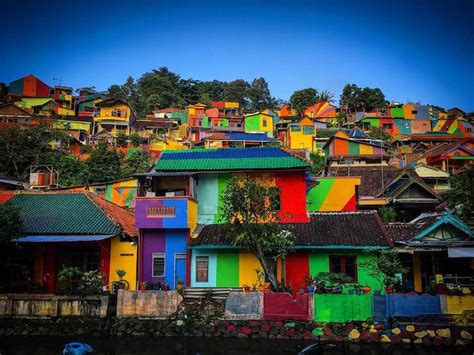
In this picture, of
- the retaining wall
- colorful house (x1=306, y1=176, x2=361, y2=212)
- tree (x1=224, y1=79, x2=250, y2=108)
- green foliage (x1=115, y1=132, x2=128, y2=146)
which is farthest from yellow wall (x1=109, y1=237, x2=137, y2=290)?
tree (x1=224, y1=79, x2=250, y2=108)

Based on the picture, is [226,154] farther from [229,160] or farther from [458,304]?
[458,304]

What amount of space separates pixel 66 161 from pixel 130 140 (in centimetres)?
1238

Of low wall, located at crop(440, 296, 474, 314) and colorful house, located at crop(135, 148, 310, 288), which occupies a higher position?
colorful house, located at crop(135, 148, 310, 288)

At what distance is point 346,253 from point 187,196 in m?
8.16

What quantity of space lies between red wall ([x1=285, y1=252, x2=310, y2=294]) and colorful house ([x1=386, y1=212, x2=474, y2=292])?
438 cm

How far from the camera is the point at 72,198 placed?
23562 mm

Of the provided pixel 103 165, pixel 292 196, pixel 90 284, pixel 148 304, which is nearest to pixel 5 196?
pixel 90 284

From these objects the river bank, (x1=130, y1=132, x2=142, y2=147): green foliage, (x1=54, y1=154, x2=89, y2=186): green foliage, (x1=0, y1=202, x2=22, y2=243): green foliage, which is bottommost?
the river bank

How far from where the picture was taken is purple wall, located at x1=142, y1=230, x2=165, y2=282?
20875mm

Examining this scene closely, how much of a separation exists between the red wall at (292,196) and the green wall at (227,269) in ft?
11.2

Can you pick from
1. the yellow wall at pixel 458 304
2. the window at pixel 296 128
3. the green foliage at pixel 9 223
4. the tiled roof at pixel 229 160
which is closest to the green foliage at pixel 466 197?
the yellow wall at pixel 458 304

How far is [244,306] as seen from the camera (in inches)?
673

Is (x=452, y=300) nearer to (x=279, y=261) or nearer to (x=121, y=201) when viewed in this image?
(x=279, y=261)

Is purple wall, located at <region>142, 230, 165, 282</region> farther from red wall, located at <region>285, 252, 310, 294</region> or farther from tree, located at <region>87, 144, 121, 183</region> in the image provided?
tree, located at <region>87, 144, 121, 183</region>
